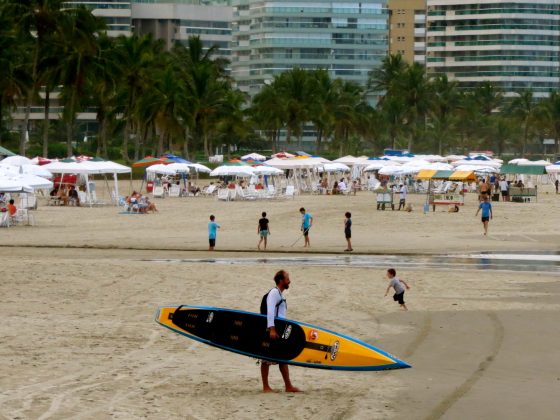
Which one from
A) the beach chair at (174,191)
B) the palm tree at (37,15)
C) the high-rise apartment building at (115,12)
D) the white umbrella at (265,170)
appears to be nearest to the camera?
the white umbrella at (265,170)

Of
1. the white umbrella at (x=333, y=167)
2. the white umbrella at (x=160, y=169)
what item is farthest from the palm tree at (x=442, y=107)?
the white umbrella at (x=160, y=169)

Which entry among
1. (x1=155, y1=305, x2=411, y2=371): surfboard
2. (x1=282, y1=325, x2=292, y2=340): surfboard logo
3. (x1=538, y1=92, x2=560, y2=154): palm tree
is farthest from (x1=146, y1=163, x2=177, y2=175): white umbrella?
(x1=538, y1=92, x2=560, y2=154): palm tree

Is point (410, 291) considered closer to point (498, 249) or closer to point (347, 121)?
point (498, 249)

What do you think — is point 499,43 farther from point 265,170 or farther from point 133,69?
point 265,170

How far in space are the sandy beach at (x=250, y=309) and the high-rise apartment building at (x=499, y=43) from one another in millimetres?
Result: 158299

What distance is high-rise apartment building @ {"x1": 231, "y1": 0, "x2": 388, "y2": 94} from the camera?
634ft

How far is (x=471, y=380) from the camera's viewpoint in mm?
14469

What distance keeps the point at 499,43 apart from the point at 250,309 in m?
176

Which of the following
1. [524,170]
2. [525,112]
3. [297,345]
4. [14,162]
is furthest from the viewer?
[525,112]

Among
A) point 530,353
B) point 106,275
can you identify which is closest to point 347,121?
point 106,275

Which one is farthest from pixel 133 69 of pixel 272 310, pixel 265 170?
pixel 272 310

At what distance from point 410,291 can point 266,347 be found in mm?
10181

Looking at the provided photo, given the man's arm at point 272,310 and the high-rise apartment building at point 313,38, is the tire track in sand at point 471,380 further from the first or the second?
the high-rise apartment building at point 313,38

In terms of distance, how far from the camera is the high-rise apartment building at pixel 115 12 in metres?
155
